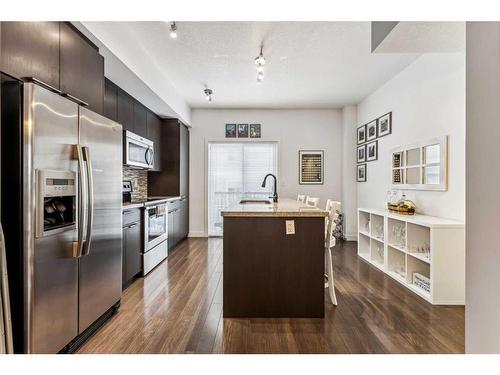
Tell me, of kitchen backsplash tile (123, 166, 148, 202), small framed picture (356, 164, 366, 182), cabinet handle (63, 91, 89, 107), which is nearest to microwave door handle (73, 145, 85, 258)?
cabinet handle (63, 91, 89, 107)

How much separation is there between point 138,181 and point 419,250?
431 centimetres

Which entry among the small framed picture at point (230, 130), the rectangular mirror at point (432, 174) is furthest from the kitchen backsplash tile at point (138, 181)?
the rectangular mirror at point (432, 174)

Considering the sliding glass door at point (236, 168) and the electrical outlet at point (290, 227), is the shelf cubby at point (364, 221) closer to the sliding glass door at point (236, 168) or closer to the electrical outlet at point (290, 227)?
the sliding glass door at point (236, 168)

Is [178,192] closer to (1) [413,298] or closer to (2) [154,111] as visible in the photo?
(2) [154,111]

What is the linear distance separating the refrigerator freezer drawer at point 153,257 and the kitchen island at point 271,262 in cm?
161

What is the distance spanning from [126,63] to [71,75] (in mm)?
1069

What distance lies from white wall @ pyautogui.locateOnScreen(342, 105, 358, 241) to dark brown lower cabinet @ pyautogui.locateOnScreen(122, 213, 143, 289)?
4.14 m

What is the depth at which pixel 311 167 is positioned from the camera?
6.65 meters

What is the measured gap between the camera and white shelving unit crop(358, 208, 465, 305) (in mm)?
2994

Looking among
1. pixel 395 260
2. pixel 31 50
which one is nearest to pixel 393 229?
pixel 395 260

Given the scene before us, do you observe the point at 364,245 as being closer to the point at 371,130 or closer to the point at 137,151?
the point at 371,130

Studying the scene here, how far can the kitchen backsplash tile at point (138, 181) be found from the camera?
4.91m

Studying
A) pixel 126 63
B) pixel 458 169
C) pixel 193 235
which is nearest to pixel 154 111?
pixel 126 63

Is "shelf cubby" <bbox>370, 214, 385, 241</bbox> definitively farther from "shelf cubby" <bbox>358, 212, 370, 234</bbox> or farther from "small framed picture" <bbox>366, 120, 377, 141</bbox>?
"small framed picture" <bbox>366, 120, 377, 141</bbox>
